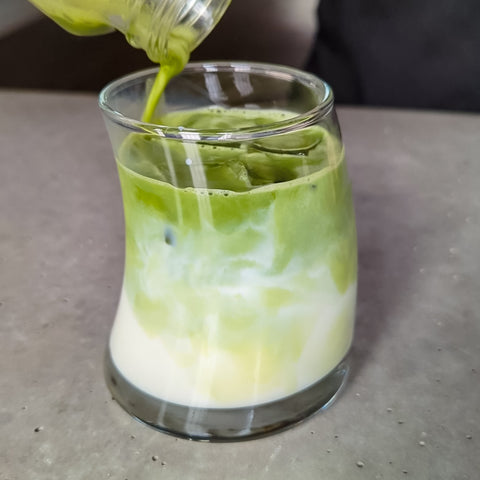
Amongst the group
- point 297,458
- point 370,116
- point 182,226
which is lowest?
point 370,116

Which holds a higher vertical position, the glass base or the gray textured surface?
the glass base

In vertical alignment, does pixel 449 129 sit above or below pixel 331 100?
below

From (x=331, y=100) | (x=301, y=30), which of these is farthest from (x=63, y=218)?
(x=301, y=30)

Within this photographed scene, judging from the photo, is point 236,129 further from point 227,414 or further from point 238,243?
point 227,414

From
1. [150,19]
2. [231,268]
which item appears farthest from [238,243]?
[150,19]

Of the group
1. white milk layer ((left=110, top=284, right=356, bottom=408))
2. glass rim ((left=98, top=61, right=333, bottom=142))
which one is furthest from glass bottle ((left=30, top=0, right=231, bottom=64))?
white milk layer ((left=110, top=284, right=356, bottom=408))

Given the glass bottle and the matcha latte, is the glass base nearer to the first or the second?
the matcha latte

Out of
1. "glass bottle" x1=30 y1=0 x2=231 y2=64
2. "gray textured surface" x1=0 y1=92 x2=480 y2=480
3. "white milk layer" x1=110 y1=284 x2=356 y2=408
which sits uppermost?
"glass bottle" x1=30 y1=0 x2=231 y2=64

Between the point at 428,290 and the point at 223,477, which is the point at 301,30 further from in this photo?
the point at 223,477
